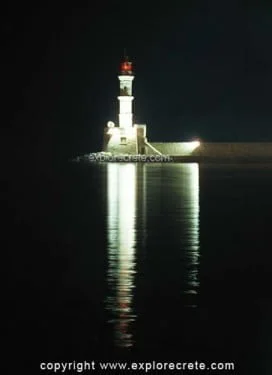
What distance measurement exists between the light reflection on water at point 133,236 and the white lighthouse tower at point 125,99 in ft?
112

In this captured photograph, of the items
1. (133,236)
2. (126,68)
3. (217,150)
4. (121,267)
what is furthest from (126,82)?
(121,267)

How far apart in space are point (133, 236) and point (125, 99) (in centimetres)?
4848

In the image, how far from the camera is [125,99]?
62.4 metres

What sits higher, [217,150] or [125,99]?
[125,99]

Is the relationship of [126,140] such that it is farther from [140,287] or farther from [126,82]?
[140,287]

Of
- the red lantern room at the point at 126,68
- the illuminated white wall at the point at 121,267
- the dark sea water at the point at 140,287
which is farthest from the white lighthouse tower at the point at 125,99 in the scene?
the dark sea water at the point at 140,287

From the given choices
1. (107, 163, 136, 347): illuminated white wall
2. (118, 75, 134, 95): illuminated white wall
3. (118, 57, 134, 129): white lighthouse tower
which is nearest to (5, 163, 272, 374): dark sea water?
(107, 163, 136, 347): illuminated white wall

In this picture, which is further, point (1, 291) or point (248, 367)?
point (1, 291)

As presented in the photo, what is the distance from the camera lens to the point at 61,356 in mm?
6859

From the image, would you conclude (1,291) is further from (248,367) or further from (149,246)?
(149,246)

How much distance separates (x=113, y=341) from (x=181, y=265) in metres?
4.04

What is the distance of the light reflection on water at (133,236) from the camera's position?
846cm

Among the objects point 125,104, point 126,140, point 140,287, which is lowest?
point 140,287

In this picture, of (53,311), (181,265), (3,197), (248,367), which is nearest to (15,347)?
(53,311)
